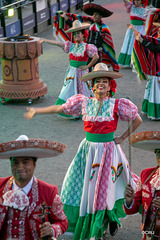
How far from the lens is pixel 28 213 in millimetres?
3939

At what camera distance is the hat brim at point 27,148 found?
150 inches

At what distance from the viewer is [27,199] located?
393 centimetres

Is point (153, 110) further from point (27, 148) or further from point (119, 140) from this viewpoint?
point (27, 148)

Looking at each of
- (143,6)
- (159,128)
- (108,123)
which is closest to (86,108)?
(108,123)

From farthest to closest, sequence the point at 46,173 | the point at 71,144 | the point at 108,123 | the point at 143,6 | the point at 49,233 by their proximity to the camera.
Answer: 1. the point at 143,6
2. the point at 71,144
3. the point at 46,173
4. the point at 108,123
5. the point at 49,233

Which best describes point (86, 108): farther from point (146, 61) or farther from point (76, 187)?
point (146, 61)

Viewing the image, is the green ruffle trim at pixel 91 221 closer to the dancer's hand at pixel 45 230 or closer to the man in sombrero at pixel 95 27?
the dancer's hand at pixel 45 230

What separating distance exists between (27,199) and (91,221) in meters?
1.81

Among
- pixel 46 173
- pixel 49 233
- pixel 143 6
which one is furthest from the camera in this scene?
pixel 143 6

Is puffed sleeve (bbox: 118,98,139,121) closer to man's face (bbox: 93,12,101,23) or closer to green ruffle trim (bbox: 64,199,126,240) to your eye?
green ruffle trim (bbox: 64,199,126,240)

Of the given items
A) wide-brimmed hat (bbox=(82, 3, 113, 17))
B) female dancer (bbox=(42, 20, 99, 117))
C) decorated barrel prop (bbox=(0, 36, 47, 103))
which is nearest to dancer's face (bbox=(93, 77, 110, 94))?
female dancer (bbox=(42, 20, 99, 117))

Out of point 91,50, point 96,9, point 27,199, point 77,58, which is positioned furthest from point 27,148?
point 96,9

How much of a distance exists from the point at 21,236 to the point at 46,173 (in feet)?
10.9

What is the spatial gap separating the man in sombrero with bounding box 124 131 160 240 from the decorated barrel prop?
6.39 m
